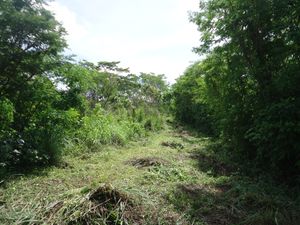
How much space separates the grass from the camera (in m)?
3.38

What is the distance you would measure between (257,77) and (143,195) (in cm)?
318

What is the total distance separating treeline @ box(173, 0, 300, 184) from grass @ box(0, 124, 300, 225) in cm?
63

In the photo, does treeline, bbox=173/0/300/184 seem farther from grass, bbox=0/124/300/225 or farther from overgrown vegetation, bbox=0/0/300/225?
grass, bbox=0/124/300/225

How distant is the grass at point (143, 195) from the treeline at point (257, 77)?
63 centimetres

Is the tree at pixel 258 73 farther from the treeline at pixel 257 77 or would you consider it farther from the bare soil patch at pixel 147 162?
the bare soil patch at pixel 147 162

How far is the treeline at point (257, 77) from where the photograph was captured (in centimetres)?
494

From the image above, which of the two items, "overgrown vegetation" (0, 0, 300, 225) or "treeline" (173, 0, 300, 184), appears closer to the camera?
"overgrown vegetation" (0, 0, 300, 225)

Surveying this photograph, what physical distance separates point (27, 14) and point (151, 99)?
1107 cm

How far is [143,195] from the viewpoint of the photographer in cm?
398

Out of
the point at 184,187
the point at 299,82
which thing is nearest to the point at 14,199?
the point at 184,187

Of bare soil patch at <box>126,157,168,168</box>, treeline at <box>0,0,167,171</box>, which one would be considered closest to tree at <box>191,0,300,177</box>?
bare soil patch at <box>126,157,168,168</box>

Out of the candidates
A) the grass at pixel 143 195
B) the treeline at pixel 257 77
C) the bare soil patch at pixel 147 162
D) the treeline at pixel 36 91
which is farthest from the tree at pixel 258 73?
the treeline at pixel 36 91

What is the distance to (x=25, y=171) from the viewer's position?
4961 mm

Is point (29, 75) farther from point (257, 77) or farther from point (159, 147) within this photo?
point (257, 77)
